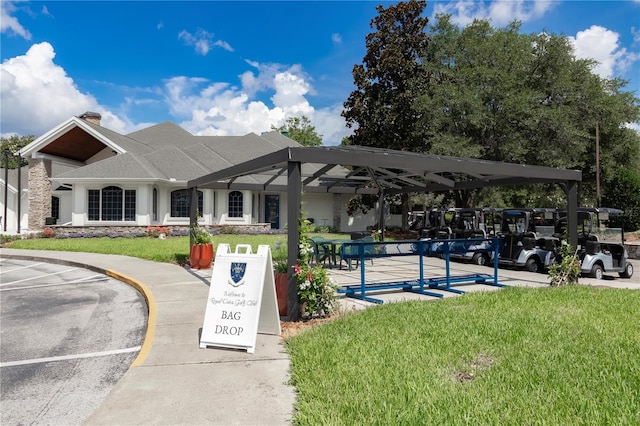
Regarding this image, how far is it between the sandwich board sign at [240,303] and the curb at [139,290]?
75 centimetres

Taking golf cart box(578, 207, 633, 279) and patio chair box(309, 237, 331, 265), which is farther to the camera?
patio chair box(309, 237, 331, 265)

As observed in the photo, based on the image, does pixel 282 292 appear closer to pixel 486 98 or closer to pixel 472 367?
pixel 472 367

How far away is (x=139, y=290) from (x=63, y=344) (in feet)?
13.5

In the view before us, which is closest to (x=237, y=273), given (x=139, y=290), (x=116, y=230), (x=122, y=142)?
(x=139, y=290)

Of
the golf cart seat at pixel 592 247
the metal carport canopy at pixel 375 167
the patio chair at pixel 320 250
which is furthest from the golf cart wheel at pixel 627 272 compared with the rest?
the patio chair at pixel 320 250

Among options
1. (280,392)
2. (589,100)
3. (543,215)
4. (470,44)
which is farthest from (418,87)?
(280,392)

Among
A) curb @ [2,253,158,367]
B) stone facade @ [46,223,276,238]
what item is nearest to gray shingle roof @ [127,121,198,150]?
stone facade @ [46,223,276,238]

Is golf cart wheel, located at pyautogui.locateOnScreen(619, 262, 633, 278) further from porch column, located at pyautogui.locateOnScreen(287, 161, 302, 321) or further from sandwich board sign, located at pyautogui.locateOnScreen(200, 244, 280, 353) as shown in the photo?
sandwich board sign, located at pyautogui.locateOnScreen(200, 244, 280, 353)

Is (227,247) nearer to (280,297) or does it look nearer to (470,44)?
(280,297)

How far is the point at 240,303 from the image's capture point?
5746mm

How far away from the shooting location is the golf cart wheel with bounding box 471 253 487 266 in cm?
1491

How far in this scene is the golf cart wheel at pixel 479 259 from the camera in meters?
14.9

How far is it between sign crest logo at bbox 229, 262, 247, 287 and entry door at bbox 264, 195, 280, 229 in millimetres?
24846

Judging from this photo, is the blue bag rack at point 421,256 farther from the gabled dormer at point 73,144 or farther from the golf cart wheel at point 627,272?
the gabled dormer at point 73,144
